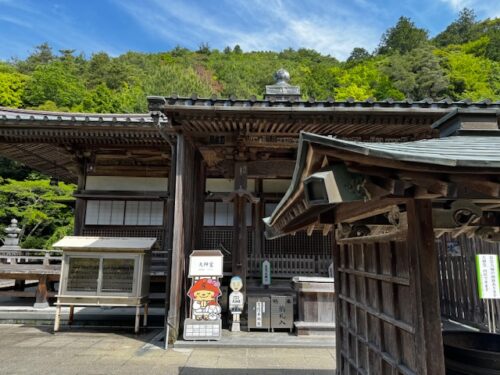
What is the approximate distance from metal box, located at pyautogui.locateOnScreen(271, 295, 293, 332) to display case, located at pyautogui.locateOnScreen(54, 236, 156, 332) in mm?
3283

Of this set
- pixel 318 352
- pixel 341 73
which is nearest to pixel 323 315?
pixel 318 352

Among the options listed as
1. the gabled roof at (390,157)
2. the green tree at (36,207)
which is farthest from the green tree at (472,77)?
the gabled roof at (390,157)

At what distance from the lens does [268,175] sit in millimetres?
8992

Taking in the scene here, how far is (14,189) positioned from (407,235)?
2214 centimetres

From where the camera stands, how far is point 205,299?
7.28 m

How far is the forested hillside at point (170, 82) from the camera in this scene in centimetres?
2112

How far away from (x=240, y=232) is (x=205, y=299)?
1.96 m

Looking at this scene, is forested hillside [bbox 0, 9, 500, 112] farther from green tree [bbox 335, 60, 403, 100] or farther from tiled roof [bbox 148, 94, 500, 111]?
tiled roof [bbox 148, 94, 500, 111]

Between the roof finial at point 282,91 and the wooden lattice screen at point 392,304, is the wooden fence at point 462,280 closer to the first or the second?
the wooden lattice screen at point 392,304

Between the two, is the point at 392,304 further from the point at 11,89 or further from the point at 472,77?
the point at 472,77

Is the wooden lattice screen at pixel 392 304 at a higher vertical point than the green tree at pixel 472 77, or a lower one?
lower

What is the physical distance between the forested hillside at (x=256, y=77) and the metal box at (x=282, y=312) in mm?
17662

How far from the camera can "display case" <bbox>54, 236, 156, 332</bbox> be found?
8.17m

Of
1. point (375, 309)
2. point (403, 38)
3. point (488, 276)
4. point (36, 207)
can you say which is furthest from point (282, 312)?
point (403, 38)
